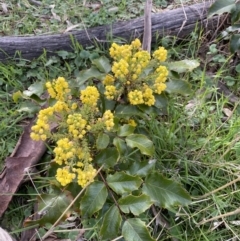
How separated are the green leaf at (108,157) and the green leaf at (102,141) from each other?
1.6 inches

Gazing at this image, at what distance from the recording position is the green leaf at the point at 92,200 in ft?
5.24

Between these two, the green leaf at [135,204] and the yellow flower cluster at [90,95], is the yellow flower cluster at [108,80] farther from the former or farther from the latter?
the green leaf at [135,204]

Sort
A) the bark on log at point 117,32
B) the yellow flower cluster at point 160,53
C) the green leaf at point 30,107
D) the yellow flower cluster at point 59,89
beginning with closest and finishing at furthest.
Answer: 1. the yellow flower cluster at point 59,89
2. the yellow flower cluster at point 160,53
3. the green leaf at point 30,107
4. the bark on log at point 117,32

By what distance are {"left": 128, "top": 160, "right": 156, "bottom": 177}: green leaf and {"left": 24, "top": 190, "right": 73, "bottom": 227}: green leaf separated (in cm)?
28

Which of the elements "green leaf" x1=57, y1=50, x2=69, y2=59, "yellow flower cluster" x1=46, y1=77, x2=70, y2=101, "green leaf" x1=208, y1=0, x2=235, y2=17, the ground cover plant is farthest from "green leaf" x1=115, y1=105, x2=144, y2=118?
"green leaf" x1=57, y1=50, x2=69, y2=59

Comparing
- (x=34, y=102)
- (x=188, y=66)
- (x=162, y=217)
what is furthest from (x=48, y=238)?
(x=188, y=66)

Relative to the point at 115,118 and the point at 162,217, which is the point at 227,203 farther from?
the point at 115,118

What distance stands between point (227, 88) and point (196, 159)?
2.07 feet

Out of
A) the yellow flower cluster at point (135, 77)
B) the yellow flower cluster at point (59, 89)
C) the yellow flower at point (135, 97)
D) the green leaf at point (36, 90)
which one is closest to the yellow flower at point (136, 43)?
the yellow flower cluster at point (135, 77)

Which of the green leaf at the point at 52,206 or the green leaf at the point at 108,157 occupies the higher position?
the green leaf at the point at 108,157

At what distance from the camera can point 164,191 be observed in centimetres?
168

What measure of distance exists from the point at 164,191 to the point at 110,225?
0.26 meters

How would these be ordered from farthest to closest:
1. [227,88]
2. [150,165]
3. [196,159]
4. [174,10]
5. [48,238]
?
[174,10] < [227,88] < [196,159] < [48,238] < [150,165]

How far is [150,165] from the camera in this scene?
5.70 feet
